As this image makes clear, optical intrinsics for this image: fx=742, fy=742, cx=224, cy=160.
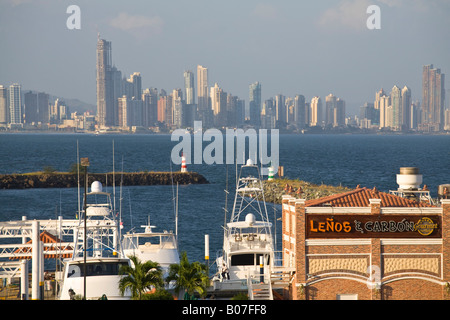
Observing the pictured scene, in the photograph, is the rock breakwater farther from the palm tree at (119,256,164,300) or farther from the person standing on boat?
the palm tree at (119,256,164,300)

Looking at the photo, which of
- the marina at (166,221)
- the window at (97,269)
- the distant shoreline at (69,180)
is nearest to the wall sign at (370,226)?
the marina at (166,221)

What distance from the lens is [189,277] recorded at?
3114 cm

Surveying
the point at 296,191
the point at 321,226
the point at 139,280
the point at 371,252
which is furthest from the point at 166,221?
the point at 139,280

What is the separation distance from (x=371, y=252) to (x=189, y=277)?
7.97 m

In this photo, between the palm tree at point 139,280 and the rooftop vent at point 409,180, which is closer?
the palm tree at point 139,280

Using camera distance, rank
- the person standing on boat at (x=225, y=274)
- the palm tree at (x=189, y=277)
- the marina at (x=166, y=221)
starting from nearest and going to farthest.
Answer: the palm tree at (x=189, y=277) < the person standing on boat at (x=225, y=274) < the marina at (x=166, y=221)

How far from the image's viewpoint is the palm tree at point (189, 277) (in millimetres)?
31016

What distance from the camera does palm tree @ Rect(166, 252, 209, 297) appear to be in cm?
3102

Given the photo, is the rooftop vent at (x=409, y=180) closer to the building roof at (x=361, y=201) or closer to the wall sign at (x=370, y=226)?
the building roof at (x=361, y=201)

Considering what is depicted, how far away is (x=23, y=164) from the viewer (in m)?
175

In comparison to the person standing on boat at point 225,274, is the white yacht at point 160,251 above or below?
above

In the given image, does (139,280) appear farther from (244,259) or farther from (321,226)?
(244,259)
